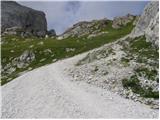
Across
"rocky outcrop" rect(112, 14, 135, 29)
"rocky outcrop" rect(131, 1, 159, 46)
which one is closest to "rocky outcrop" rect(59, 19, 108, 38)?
"rocky outcrop" rect(112, 14, 135, 29)

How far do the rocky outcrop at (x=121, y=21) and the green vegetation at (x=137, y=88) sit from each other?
393 ft

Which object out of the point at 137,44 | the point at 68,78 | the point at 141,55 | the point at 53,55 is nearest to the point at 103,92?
the point at 68,78

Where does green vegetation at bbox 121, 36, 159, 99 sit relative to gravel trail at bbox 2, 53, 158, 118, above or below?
above

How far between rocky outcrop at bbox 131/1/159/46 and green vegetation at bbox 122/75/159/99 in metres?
19.7

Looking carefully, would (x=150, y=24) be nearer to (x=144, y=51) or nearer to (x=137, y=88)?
(x=144, y=51)

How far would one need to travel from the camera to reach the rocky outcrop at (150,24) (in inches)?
2571

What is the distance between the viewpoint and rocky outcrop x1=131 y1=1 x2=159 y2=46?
214 feet

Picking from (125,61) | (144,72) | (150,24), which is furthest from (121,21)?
(144,72)

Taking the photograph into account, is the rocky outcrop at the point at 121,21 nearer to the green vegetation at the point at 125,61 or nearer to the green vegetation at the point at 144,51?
the green vegetation at the point at 144,51

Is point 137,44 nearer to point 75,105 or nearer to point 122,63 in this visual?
point 122,63

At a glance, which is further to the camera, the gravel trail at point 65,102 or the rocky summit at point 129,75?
the rocky summit at point 129,75

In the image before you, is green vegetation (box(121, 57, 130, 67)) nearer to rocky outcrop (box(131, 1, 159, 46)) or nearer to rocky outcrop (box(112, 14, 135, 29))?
rocky outcrop (box(131, 1, 159, 46))

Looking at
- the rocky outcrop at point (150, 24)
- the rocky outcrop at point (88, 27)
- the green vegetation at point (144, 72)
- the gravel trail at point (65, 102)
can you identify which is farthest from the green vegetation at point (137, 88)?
the rocky outcrop at point (88, 27)

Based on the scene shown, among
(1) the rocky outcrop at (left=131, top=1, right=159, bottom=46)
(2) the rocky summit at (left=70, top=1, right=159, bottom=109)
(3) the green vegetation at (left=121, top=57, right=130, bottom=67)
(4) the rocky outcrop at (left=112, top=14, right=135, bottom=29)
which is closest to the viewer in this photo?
(2) the rocky summit at (left=70, top=1, right=159, bottom=109)
